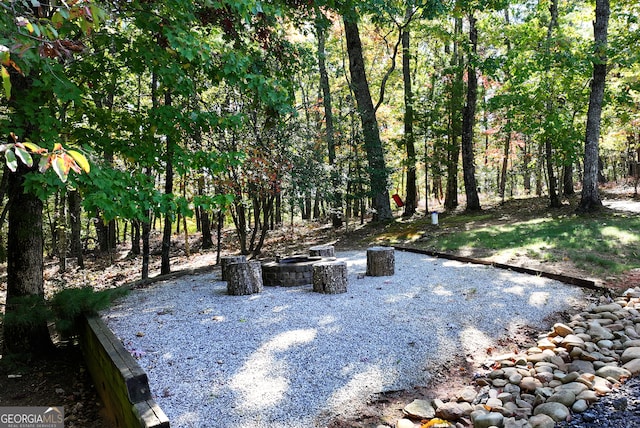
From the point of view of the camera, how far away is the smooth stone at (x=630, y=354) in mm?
3303

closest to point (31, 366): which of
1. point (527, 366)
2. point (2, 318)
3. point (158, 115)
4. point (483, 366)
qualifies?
point (2, 318)

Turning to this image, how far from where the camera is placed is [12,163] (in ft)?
3.86

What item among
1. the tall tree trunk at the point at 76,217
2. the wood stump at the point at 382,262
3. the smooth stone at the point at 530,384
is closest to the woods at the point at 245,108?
the tall tree trunk at the point at 76,217

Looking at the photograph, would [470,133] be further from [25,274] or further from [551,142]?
[25,274]

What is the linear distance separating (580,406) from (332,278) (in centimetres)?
331

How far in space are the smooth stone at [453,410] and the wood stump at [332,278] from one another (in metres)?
2.87

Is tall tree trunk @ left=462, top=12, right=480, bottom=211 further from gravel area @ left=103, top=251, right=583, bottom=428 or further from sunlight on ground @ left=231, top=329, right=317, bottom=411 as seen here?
sunlight on ground @ left=231, top=329, right=317, bottom=411

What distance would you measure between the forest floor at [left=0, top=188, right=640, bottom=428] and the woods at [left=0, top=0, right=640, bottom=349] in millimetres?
510

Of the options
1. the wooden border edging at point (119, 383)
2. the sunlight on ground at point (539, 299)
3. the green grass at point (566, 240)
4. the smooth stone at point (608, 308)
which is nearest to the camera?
the wooden border edging at point (119, 383)

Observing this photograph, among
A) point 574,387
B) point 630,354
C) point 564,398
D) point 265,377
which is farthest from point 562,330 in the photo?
point 265,377

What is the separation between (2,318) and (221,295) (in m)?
2.52

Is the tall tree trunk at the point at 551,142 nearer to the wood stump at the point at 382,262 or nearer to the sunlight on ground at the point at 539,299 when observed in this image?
the wood stump at the point at 382,262

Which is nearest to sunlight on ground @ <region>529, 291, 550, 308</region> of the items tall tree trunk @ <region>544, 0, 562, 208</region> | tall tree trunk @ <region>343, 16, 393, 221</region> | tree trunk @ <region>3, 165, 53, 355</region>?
tree trunk @ <region>3, 165, 53, 355</region>

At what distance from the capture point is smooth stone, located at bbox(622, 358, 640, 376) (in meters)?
3.12
